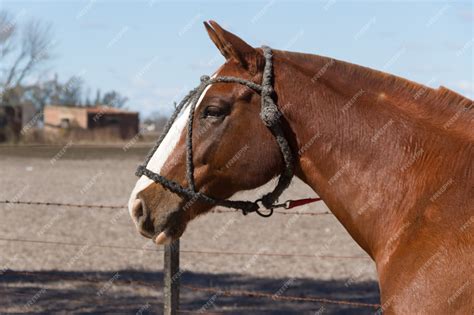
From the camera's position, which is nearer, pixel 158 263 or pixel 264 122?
pixel 264 122

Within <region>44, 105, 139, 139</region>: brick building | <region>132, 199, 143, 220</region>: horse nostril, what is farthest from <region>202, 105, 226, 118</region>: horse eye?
<region>44, 105, 139, 139</region>: brick building

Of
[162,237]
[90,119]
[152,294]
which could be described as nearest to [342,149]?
[162,237]

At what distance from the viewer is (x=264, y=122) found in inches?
123

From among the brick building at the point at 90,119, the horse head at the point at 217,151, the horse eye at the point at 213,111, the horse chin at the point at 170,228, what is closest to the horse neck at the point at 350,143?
the horse head at the point at 217,151

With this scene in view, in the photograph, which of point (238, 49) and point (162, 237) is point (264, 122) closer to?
point (238, 49)

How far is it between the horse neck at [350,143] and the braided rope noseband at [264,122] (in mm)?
60

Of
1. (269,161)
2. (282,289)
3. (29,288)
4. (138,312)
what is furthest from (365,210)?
(29,288)

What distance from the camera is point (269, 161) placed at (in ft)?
10.3

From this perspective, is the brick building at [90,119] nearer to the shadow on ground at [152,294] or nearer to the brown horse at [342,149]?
the shadow on ground at [152,294]

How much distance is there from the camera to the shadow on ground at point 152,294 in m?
8.50

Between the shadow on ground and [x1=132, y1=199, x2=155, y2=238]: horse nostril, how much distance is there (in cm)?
496

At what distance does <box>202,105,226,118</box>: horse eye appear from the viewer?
319cm

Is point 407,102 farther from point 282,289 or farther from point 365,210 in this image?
point 282,289

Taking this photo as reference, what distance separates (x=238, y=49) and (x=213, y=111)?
0.29 metres
